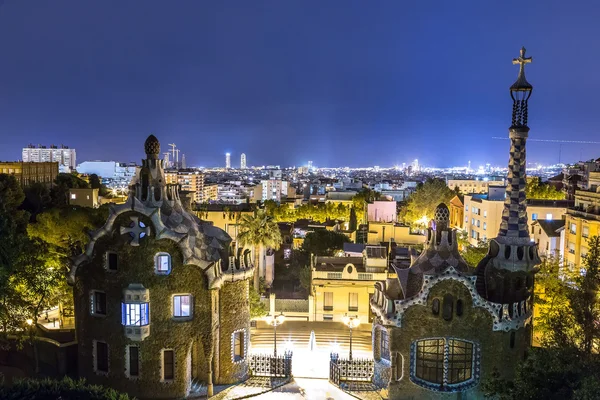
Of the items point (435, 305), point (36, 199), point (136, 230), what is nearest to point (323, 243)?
point (435, 305)

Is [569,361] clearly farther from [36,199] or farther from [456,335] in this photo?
[36,199]

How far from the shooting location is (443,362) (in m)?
28.0

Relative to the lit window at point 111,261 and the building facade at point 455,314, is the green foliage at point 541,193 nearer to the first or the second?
the building facade at point 455,314

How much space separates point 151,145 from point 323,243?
40.7 m

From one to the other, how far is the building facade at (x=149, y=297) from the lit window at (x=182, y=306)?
0.06 m

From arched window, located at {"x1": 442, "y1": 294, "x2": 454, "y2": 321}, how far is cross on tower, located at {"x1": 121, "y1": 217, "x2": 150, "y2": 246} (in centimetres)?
1648

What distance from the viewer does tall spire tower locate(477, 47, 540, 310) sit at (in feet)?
95.2

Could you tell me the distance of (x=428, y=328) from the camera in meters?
27.7

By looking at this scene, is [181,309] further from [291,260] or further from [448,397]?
[291,260]

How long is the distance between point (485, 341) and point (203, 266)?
1580 cm

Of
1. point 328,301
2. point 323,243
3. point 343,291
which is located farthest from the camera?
point 323,243

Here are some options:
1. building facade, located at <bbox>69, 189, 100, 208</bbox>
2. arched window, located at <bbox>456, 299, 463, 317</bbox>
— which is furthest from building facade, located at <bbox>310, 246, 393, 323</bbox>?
building facade, located at <bbox>69, 189, 100, 208</bbox>

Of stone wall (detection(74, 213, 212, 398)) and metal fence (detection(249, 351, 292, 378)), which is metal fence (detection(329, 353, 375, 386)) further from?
stone wall (detection(74, 213, 212, 398))

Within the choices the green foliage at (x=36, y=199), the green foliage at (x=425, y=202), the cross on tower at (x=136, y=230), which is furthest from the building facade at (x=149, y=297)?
the green foliage at (x=425, y=202)
